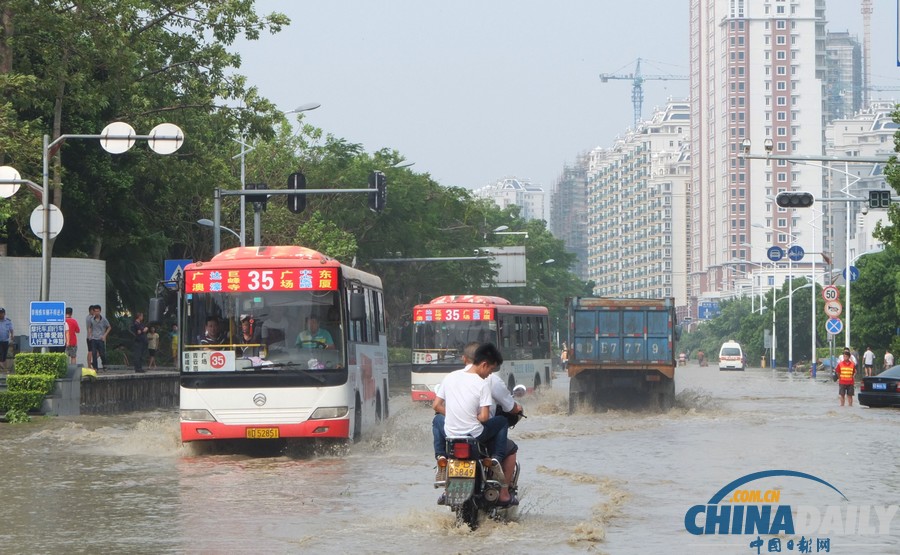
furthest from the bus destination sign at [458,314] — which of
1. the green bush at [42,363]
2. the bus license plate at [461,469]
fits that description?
the bus license plate at [461,469]

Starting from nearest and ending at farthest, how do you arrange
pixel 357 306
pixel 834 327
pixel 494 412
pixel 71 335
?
pixel 494 412
pixel 357 306
pixel 71 335
pixel 834 327

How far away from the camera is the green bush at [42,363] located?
2872cm

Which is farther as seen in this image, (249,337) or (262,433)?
(249,337)

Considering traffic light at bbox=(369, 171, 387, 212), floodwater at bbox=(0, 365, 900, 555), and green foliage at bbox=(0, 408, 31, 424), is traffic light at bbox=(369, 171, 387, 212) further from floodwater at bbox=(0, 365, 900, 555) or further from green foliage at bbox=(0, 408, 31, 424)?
green foliage at bbox=(0, 408, 31, 424)

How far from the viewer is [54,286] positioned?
35.8 meters

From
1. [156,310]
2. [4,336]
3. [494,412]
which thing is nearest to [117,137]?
[4,336]

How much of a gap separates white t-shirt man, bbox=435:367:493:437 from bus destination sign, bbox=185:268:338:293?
28.5 ft

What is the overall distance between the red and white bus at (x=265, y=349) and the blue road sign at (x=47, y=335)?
868cm

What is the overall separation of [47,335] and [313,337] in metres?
10.0

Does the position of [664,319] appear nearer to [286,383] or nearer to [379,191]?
[379,191]

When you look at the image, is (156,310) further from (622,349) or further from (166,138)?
(622,349)

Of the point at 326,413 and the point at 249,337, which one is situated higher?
the point at 249,337

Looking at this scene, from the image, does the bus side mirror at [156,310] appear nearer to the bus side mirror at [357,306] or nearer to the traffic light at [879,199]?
the bus side mirror at [357,306]

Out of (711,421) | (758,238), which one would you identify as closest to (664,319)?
(711,421)
